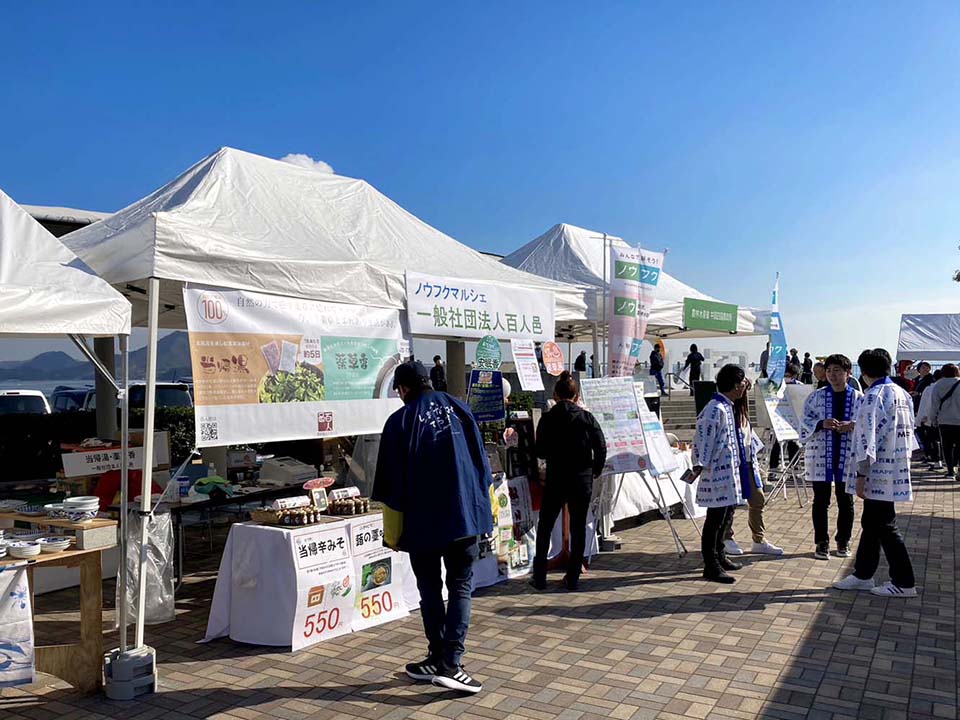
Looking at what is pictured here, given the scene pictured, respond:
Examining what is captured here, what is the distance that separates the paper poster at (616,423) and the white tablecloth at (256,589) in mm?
2931

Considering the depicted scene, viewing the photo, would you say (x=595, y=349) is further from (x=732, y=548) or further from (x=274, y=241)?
(x=274, y=241)

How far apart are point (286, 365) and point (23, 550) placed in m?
1.70

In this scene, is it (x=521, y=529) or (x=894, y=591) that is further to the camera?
(x=521, y=529)

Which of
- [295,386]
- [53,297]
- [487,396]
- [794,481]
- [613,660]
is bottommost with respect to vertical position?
[613,660]

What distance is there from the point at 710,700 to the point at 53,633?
158 inches

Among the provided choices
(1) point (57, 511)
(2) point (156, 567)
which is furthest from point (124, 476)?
(2) point (156, 567)

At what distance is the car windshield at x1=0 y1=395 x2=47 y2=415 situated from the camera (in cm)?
1260

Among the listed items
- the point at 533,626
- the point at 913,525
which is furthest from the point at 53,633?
the point at 913,525

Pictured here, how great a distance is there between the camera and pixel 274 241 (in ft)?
16.1

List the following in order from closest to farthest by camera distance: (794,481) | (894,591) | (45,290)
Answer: (45,290), (894,591), (794,481)

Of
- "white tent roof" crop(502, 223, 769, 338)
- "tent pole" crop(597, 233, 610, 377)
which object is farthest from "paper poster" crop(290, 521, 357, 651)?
"white tent roof" crop(502, 223, 769, 338)

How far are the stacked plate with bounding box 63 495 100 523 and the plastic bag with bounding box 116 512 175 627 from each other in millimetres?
559

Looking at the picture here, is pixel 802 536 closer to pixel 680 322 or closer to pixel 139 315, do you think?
pixel 680 322

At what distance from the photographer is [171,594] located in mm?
5023
